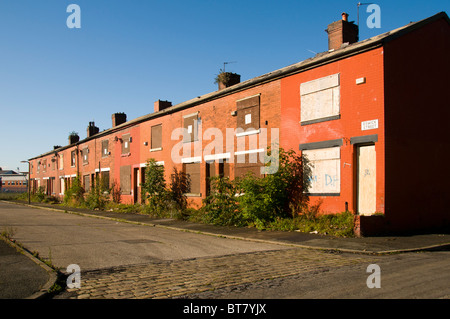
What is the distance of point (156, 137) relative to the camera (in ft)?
81.0

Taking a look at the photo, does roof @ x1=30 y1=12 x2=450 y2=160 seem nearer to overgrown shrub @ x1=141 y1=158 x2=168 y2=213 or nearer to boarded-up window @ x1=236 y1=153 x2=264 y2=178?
boarded-up window @ x1=236 y1=153 x2=264 y2=178

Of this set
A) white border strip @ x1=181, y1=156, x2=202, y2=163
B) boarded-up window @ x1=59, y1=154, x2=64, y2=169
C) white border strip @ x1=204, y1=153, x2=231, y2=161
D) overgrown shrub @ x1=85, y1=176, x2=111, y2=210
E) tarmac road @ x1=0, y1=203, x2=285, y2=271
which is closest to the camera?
tarmac road @ x1=0, y1=203, x2=285, y2=271

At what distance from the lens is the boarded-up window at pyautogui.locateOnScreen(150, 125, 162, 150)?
79.6ft

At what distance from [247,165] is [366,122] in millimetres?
5866

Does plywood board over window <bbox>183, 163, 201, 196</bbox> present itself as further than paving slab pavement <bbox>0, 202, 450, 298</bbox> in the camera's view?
Yes

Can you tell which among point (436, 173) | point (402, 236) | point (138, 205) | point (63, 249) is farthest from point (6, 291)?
point (138, 205)

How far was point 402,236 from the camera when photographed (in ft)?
37.6

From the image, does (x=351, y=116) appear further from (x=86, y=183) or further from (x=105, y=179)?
(x=86, y=183)

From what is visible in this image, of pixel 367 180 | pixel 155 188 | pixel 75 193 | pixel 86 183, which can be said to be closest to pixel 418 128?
pixel 367 180

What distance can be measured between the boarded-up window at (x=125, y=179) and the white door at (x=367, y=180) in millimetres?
18083

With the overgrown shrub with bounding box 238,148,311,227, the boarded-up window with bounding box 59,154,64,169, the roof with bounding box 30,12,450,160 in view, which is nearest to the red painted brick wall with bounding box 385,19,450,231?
the roof with bounding box 30,12,450,160

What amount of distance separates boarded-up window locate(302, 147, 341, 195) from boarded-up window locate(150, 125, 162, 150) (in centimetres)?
1199

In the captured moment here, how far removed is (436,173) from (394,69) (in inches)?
160
